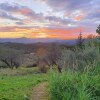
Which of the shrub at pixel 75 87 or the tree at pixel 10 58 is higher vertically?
the shrub at pixel 75 87

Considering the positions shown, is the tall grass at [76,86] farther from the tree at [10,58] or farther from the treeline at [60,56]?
the tree at [10,58]

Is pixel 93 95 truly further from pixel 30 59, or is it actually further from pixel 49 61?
pixel 30 59

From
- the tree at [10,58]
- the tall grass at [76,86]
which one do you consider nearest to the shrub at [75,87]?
the tall grass at [76,86]

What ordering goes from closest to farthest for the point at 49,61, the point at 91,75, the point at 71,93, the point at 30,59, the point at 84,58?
the point at 71,93
the point at 91,75
the point at 84,58
the point at 49,61
the point at 30,59

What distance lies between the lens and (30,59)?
66750 millimetres

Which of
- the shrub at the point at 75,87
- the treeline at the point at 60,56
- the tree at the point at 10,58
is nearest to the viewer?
the shrub at the point at 75,87

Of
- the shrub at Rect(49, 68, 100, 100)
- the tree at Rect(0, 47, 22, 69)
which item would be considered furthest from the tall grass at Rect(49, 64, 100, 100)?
the tree at Rect(0, 47, 22, 69)

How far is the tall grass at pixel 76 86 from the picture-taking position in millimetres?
14006

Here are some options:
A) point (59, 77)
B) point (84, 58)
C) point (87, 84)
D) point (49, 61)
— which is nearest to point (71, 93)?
point (87, 84)

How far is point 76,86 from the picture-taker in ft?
48.9

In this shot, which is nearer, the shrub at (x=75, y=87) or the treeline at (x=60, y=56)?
the shrub at (x=75, y=87)

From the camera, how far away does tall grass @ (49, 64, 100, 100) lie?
14006mm

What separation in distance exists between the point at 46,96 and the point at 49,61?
32.8 m

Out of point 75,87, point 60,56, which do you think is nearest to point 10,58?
point 60,56
